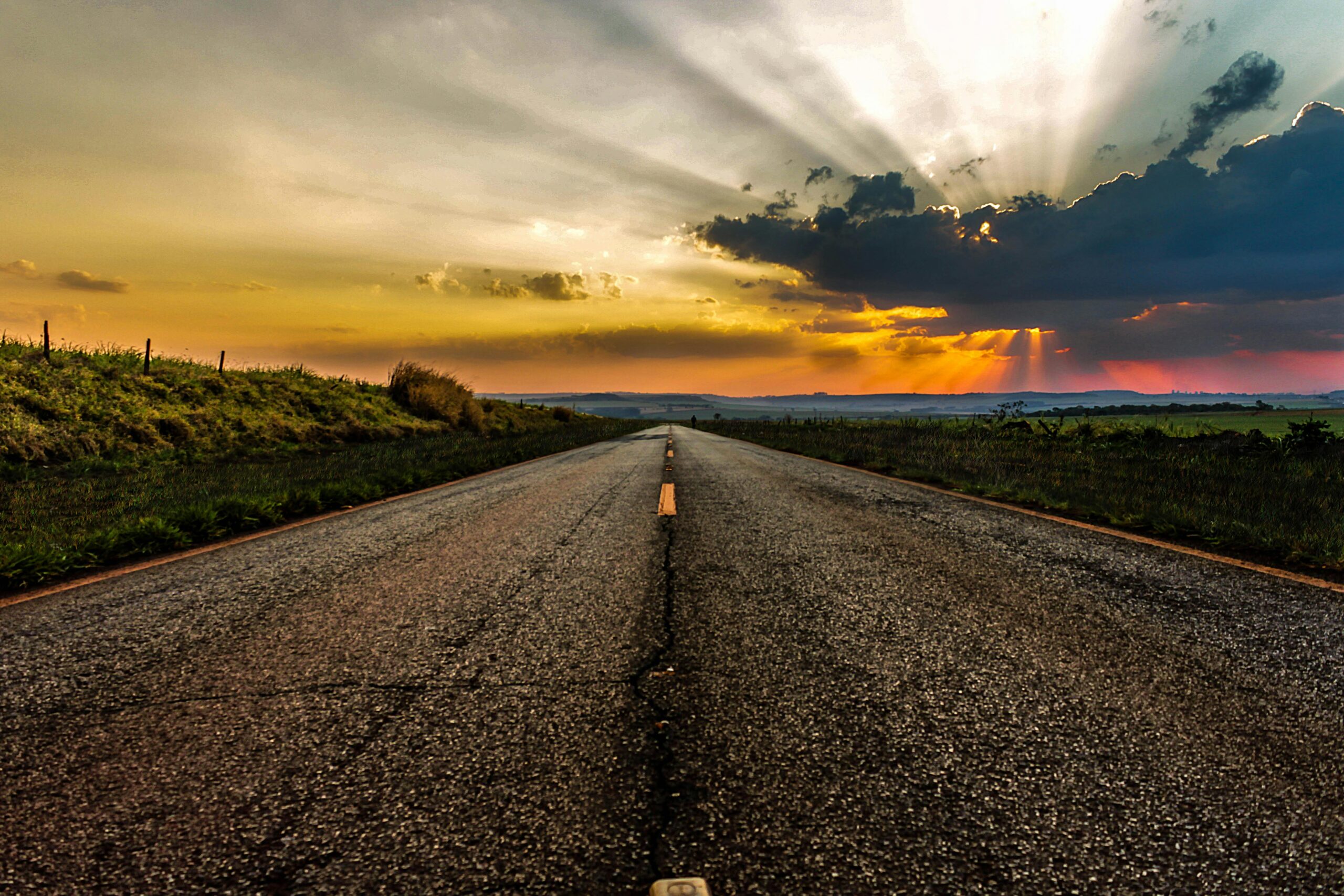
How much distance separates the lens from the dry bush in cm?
3111

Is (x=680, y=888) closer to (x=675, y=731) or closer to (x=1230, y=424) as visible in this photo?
(x=675, y=731)

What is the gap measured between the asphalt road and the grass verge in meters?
0.94

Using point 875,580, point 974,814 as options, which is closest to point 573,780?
point 974,814

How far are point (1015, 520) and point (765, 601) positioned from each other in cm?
456

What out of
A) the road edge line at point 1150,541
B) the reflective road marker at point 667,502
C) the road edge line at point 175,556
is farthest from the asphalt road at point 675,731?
the reflective road marker at point 667,502

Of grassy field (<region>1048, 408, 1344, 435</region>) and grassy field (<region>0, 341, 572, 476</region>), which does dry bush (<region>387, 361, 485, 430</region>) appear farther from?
grassy field (<region>1048, 408, 1344, 435</region>)

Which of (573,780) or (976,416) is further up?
(976,416)

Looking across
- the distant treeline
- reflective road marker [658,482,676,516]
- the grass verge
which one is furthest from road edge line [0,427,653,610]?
the distant treeline

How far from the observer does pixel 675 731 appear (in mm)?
2268

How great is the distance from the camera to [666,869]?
1522 millimetres

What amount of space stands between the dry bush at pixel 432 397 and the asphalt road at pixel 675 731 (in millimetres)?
28169

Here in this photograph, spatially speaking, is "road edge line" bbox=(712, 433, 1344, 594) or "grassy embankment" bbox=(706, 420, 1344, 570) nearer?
"road edge line" bbox=(712, 433, 1344, 594)

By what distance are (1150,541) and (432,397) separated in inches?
1254

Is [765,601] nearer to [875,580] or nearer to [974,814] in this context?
[875,580]
